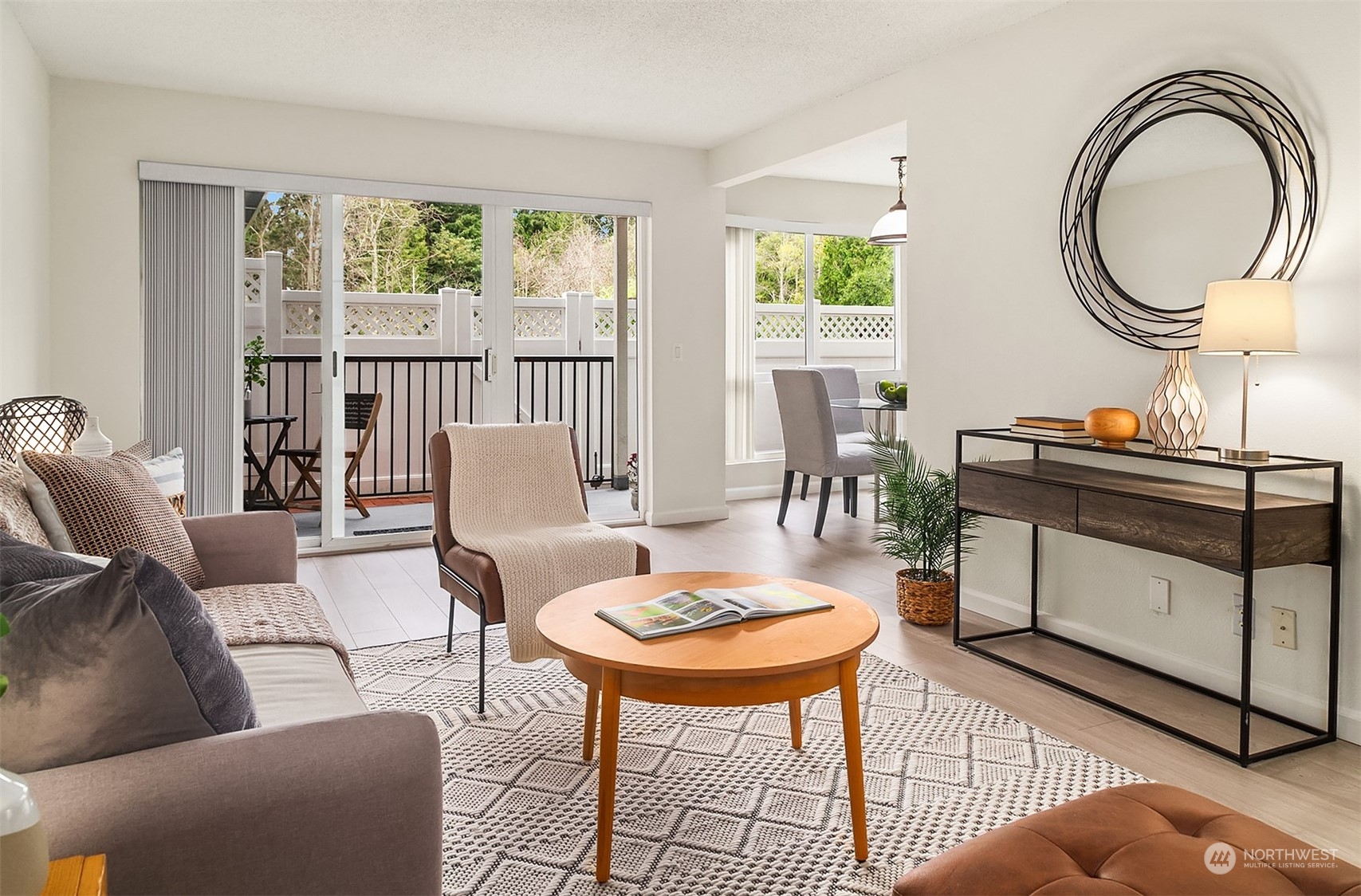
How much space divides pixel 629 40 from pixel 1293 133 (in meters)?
2.53

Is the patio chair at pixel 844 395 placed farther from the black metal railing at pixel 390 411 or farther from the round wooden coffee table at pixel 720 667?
the round wooden coffee table at pixel 720 667

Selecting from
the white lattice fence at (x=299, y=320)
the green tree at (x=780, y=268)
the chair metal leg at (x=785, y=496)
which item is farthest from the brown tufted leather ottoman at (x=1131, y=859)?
the green tree at (x=780, y=268)

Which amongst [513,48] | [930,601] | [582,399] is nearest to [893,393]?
[930,601]

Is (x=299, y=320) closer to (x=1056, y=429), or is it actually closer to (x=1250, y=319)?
(x=1056, y=429)

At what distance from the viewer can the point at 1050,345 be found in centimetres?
352

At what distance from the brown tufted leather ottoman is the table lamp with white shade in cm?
156

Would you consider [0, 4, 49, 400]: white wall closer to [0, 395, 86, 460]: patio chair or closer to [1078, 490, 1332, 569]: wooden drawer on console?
[0, 395, 86, 460]: patio chair

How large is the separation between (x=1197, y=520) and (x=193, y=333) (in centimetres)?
464

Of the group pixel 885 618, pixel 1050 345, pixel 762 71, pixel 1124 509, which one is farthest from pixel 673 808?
pixel 762 71

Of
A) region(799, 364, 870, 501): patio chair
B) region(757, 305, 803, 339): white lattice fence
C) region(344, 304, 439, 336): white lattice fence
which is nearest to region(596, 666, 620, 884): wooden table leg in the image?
region(799, 364, 870, 501): patio chair

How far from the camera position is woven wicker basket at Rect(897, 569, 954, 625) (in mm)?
3740

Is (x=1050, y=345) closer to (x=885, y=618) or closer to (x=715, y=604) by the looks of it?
(x=885, y=618)

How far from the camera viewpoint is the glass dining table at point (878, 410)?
17.5 feet

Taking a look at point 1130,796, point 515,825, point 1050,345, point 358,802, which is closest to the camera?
point 358,802
